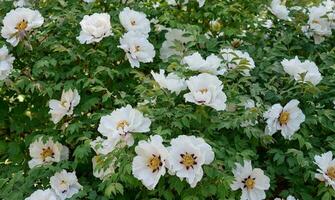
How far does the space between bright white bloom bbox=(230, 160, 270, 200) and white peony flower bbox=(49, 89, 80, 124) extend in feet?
2.59

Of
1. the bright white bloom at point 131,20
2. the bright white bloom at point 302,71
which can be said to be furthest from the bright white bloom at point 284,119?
the bright white bloom at point 131,20

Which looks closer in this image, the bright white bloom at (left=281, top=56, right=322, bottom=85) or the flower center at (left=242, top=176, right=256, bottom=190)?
the flower center at (left=242, top=176, right=256, bottom=190)

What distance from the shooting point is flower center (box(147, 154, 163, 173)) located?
6.91ft

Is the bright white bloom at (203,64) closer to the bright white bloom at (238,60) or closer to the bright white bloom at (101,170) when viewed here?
the bright white bloom at (238,60)

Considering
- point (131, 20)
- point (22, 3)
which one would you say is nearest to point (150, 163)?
point (131, 20)

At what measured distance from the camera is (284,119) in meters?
2.46

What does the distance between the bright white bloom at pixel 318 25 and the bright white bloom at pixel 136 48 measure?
90 cm

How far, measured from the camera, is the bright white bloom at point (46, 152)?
8.90ft

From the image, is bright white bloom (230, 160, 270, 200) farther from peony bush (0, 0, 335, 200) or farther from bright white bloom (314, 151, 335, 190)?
bright white bloom (314, 151, 335, 190)

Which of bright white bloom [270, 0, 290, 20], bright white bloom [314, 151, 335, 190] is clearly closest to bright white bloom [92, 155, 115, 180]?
bright white bloom [314, 151, 335, 190]

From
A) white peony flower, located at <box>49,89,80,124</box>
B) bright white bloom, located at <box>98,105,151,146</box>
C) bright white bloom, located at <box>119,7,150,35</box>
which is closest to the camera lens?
bright white bloom, located at <box>98,105,151,146</box>

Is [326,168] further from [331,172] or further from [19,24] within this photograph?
[19,24]

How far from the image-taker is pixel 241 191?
2.38 metres

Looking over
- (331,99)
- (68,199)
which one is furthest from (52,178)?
(331,99)
